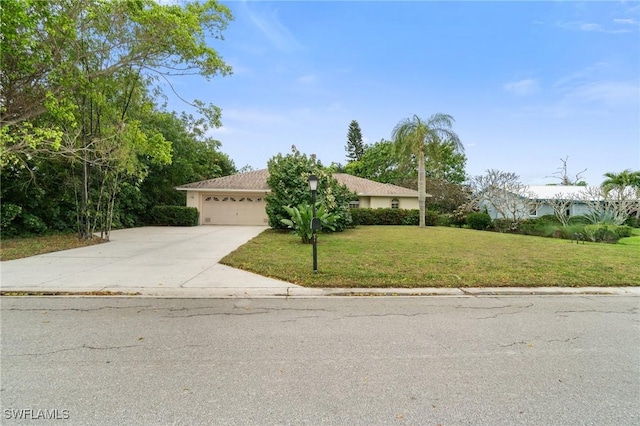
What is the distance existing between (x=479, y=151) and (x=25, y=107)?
1211 inches

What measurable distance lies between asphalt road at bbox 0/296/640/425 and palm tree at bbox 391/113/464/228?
50.7ft

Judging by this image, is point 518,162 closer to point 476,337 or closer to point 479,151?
point 479,151

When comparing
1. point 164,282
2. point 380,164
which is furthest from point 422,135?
point 380,164

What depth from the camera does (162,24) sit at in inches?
383

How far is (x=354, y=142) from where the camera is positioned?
54.4 m

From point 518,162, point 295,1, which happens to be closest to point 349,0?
point 295,1

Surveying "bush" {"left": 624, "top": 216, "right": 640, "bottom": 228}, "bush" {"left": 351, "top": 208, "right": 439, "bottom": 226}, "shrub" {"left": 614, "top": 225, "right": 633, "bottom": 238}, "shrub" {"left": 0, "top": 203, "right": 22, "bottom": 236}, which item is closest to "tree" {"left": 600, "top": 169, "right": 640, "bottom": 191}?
"bush" {"left": 624, "top": 216, "right": 640, "bottom": 228}

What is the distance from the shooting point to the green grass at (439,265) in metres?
6.54

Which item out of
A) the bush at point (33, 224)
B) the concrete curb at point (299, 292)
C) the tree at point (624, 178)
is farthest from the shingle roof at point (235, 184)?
the tree at point (624, 178)

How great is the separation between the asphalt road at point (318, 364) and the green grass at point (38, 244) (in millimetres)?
5766

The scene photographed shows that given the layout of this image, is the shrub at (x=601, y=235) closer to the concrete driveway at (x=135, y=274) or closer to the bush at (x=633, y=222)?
the bush at (x=633, y=222)

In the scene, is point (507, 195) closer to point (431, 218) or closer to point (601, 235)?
point (431, 218)

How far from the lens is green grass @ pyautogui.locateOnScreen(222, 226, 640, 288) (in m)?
6.54

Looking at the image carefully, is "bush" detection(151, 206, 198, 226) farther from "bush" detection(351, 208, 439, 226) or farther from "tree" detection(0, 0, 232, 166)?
"bush" detection(351, 208, 439, 226)
